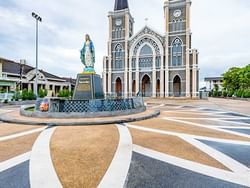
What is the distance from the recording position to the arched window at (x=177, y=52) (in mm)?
41500

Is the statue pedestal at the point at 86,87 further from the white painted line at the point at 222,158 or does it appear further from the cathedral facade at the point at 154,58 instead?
the cathedral facade at the point at 154,58

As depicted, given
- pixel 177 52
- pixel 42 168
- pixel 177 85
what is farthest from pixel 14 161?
pixel 177 85

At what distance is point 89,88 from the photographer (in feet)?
40.3

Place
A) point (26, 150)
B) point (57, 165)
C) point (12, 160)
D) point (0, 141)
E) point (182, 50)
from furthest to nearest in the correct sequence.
→ point (182, 50)
point (0, 141)
point (26, 150)
point (12, 160)
point (57, 165)

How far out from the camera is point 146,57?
44.4 m

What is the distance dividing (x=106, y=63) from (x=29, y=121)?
4025 cm

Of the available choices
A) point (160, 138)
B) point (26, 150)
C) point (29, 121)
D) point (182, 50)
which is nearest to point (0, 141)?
point (26, 150)

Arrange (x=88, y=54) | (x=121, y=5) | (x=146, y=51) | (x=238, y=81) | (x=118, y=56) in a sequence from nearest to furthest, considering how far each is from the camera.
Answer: (x=88, y=54), (x=146, y=51), (x=238, y=81), (x=118, y=56), (x=121, y=5)

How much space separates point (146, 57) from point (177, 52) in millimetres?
7744

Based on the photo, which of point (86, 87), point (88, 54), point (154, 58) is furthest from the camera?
point (154, 58)

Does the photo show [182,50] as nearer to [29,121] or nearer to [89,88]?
[89,88]

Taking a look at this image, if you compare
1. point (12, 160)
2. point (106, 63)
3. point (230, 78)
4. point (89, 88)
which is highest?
point (106, 63)

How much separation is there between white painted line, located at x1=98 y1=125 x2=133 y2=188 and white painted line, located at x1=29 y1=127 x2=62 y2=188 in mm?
775

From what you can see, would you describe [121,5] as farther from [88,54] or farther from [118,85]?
[88,54]
